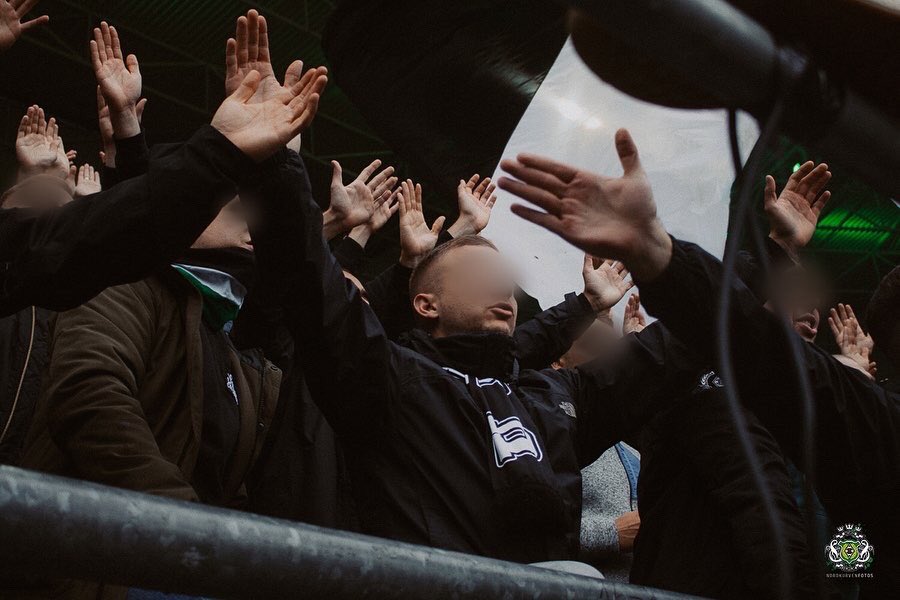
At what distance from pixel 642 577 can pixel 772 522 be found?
61.6 inches

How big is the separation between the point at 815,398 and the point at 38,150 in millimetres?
2264

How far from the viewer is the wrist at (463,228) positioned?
2.79 m

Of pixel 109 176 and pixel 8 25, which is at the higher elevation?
pixel 8 25

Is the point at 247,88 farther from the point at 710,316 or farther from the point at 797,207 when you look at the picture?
the point at 797,207

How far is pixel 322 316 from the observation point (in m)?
1.55

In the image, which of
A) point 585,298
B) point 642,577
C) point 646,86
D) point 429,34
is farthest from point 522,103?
point 646,86

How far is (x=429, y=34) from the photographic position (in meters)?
4.96

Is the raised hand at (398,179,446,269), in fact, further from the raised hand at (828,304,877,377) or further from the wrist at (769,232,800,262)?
the raised hand at (828,304,877,377)

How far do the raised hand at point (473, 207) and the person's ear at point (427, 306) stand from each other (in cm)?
52

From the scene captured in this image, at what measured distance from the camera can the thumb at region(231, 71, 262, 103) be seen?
4.99 feet

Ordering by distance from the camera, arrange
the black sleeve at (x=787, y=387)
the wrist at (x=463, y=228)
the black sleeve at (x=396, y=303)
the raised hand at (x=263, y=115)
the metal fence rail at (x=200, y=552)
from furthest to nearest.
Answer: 1. the wrist at (x=463, y=228)
2. the black sleeve at (x=396, y=303)
3. the raised hand at (x=263, y=115)
4. the black sleeve at (x=787, y=387)
5. the metal fence rail at (x=200, y=552)

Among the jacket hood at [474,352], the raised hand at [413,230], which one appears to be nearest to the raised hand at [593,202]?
the jacket hood at [474,352]

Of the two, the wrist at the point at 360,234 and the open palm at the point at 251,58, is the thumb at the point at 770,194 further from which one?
the wrist at the point at 360,234

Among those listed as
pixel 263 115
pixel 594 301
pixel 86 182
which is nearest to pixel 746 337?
pixel 263 115
